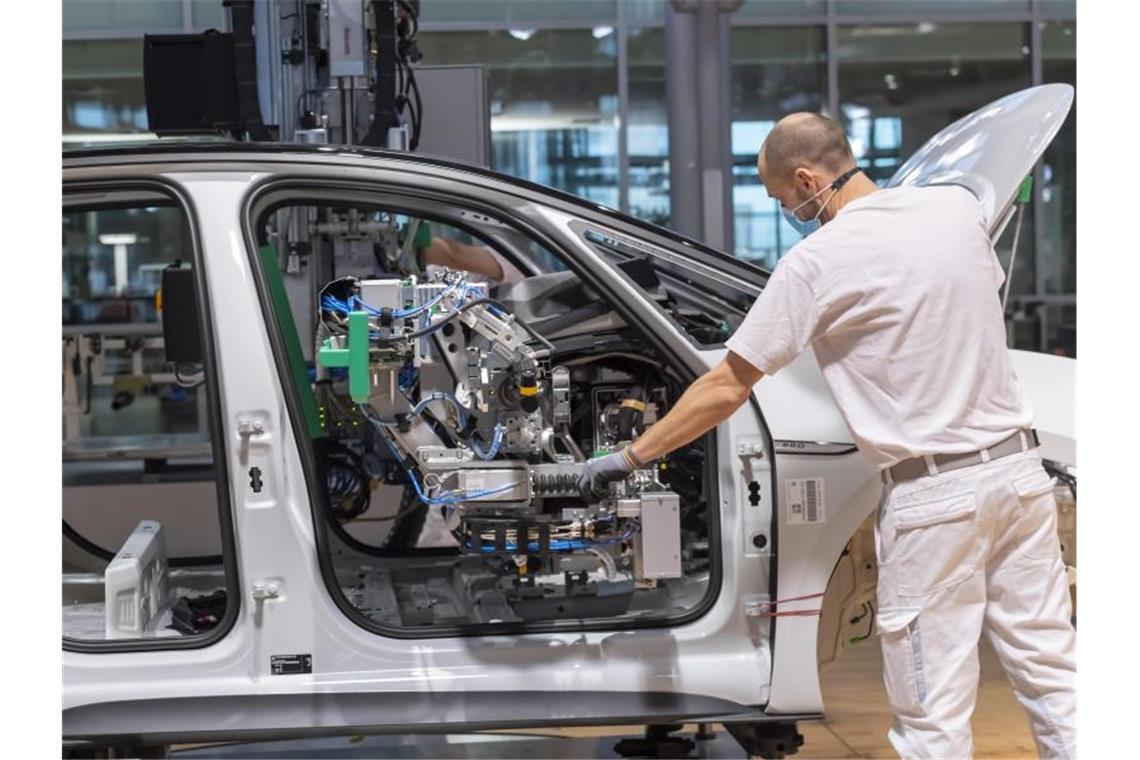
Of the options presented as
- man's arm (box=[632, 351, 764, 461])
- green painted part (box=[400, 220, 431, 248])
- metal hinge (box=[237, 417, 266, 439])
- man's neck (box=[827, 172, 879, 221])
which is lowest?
metal hinge (box=[237, 417, 266, 439])

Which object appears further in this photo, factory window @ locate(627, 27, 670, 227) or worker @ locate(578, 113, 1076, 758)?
factory window @ locate(627, 27, 670, 227)

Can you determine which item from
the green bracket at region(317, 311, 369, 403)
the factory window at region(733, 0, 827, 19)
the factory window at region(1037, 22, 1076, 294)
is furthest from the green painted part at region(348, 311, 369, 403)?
the factory window at region(1037, 22, 1076, 294)

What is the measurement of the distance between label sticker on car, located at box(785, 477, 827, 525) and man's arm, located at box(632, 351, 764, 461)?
1.39 ft

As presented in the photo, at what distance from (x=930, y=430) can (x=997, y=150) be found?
34.1 inches

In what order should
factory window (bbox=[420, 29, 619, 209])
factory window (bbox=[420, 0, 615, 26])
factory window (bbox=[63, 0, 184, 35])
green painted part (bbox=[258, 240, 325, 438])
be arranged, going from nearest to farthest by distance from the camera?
green painted part (bbox=[258, 240, 325, 438]) → factory window (bbox=[63, 0, 184, 35]) → factory window (bbox=[420, 0, 615, 26]) → factory window (bbox=[420, 29, 619, 209])

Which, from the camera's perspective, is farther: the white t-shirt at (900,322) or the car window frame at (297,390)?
the car window frame at (297,390)

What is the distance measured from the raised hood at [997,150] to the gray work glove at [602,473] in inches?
42.8

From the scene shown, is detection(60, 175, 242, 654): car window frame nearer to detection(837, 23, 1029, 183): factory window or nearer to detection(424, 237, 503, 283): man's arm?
detection(424, 237, 503, 283): man's arm

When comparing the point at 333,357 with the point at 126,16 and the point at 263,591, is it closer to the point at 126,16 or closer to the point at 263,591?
the point at 263,591

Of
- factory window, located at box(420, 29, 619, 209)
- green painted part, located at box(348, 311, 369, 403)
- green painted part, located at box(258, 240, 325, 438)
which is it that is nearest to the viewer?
green painted part, located at box(348, 311, 369, 403)

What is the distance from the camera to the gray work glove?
322cm

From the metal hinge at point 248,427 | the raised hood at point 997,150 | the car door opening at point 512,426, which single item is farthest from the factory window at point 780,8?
the metal hinge at point 248,427

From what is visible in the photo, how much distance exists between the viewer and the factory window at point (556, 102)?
1021cm

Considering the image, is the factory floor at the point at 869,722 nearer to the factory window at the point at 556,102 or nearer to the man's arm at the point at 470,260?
the man's arm at the point at 470,260
